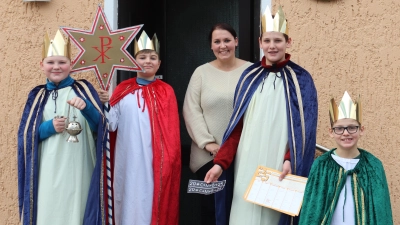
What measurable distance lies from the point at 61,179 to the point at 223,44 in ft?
4.98

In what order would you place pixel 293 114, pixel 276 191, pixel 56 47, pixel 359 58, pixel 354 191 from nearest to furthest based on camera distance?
pixel 354 191
pixel 276 191
pixel 293 114
pixel 56 47
pixel 359 58

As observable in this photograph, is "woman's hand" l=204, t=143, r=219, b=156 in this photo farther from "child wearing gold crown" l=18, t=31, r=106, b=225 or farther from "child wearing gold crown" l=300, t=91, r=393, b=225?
"child wearing gold crown" l=300, t=91, r=393, b=225

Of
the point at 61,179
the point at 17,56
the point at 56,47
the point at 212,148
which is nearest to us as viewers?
the point at 61,179

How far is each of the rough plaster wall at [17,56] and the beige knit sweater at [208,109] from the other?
984 mm

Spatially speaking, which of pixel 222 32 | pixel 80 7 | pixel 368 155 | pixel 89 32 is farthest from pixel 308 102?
pixel 80 7

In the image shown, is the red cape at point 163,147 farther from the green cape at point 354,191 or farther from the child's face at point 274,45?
the green cape at point 354,191

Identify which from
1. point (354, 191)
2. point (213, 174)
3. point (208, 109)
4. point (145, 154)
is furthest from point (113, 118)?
point (354, 191)

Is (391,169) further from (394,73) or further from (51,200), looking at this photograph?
(51,200)

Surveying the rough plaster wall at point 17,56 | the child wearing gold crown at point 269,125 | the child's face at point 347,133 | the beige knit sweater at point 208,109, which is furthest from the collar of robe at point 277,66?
the rough plaster wall at point 17,56

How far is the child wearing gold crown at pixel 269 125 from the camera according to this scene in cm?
421

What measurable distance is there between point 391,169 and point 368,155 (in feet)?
3.98

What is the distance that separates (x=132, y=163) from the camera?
187 inches

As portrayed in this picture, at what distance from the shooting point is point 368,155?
12.9 feet

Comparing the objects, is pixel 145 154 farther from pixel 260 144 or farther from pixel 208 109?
pixel 260 144
